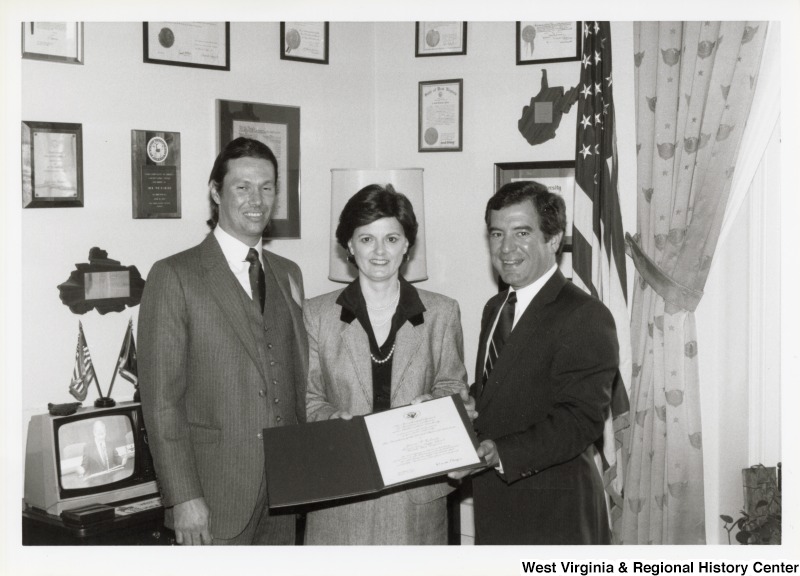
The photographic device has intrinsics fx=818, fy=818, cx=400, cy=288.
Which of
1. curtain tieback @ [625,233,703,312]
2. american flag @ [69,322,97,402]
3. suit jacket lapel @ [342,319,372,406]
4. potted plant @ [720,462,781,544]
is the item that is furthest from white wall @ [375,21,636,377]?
american flag @ [69,322,97,402]

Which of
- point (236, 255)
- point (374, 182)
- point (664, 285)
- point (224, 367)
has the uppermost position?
point (374, 182)

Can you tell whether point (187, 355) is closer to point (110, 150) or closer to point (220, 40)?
point (110, 150)

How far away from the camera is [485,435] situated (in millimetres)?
2402

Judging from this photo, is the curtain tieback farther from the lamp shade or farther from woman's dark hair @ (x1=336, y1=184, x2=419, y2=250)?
woman's dark hair @ (x1=336, y1=184, x2=419, y2=250)

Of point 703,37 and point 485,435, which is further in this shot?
point 703,37

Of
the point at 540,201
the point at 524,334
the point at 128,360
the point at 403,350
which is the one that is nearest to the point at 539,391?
the point at 524,334

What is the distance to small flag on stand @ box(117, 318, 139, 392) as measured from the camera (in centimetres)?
318

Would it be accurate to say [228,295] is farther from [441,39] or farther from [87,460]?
[441,39]

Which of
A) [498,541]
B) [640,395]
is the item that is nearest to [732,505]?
[640,395]

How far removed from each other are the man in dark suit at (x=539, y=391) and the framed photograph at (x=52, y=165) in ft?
5.26

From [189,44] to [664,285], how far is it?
2170mm

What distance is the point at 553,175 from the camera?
3.64 m

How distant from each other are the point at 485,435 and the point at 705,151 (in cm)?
148

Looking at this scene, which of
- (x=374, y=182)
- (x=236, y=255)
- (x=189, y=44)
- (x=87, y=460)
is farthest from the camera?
(x=374, y=182)
